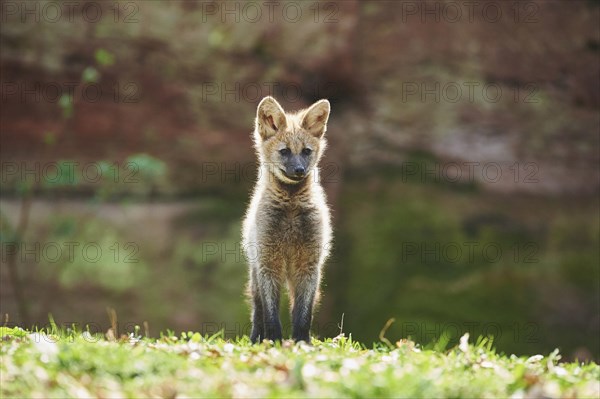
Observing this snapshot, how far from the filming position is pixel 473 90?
1038 cm

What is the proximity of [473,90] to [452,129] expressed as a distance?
0.54 m

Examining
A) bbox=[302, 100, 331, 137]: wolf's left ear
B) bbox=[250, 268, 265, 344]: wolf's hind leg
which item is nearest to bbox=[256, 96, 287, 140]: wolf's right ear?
bbox=[302, 100, 331, 137]: wolf's left ear

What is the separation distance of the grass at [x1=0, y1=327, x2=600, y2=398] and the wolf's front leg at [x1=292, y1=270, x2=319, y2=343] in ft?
2.97

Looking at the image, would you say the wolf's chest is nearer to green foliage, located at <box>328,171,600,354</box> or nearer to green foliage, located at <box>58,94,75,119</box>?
green foliage, located at <box>58,94,75,119</box>

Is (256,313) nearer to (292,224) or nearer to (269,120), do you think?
(292,224)

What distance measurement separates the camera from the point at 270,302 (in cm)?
581

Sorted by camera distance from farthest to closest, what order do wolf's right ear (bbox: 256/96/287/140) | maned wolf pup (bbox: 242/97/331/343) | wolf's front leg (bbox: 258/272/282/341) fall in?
wolf's right ear (bbox: 256/96/287/140)
maned wolf pup (bbox: 242/97/331/343)
wolf's front leg (bbox: 258/272/282/341)

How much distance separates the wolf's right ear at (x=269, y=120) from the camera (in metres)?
6.31

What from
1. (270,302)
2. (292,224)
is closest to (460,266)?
(292,224)

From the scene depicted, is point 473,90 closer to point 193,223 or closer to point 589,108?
point 589,108

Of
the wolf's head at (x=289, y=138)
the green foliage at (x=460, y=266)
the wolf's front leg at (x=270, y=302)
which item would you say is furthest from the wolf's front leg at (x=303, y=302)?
the green foliage at (x=460, y=266)

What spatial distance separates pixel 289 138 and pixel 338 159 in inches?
157

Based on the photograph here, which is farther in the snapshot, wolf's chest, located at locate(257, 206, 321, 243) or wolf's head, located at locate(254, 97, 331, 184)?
wolf's head, located at locate(254, 97, 331, 184)

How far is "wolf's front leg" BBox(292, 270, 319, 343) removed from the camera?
5.79 metres
